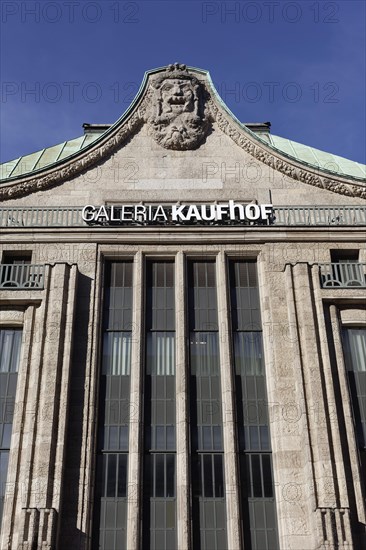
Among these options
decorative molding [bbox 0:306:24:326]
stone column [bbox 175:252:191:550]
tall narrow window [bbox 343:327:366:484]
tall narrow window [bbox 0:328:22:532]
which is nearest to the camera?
stone column [bbox 175:252:191:550]

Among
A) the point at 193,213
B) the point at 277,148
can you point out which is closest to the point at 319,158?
the point at 277,148

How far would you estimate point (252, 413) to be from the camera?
81.9ft

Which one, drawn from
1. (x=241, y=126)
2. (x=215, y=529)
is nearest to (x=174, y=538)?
(x=215, y=529)

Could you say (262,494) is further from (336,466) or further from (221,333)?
(221,333)

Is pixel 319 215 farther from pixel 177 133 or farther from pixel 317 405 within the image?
pixel 317 405

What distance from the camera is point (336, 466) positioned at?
22750mm

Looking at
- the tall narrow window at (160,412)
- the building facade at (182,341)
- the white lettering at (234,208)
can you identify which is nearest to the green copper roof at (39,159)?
the building facade at (182,341)

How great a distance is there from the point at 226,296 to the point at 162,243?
3.75 metres

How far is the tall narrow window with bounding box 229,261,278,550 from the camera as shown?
74.9ft

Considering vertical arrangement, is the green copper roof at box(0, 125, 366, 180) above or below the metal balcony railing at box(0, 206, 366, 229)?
above

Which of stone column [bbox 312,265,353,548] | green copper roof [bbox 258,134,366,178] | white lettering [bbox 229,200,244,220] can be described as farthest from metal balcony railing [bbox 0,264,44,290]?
green copper roof [bbox 258,134,366,178]

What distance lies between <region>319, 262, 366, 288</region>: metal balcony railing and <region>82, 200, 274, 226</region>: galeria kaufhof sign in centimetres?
357

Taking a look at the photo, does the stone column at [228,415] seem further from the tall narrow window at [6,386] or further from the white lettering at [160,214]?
the tall narrow window at [6,386]

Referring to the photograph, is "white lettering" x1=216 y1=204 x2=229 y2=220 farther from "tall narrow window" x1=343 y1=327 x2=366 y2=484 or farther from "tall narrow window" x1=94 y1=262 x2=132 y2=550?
"tall narrow window" x1=343 y1=327 x2=366 y2=484
